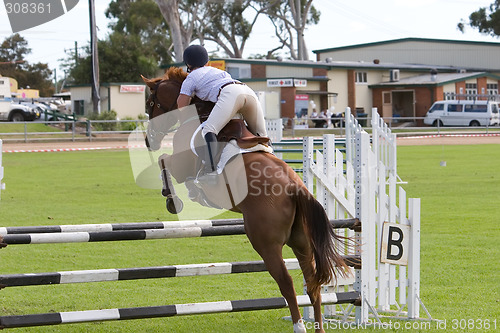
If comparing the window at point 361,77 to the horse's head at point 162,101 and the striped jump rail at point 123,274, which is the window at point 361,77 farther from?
the striped jump rail at point 123,274

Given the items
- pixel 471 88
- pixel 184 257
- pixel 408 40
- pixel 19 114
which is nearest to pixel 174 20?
pixel 19 114

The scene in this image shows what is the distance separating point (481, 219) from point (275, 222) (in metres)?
7.71

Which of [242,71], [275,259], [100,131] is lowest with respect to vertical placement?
[100,131]

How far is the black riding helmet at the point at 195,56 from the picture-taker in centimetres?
622

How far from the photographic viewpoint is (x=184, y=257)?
9.41 meters

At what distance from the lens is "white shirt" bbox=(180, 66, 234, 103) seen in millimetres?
6035

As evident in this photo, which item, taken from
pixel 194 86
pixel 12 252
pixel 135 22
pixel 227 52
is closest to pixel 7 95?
pixel 135 22

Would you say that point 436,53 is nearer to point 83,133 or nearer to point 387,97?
point 387,97

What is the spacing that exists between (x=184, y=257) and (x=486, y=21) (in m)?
71.6

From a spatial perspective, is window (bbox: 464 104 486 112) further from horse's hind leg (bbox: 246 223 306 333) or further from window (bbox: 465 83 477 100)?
horse's hind leg (bbox: 246 223 306 333)

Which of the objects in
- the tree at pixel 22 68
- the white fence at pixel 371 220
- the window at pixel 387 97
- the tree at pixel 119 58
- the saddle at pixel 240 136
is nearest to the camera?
the saddle at pixel 240 136

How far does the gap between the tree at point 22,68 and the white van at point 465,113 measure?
47.4 meters

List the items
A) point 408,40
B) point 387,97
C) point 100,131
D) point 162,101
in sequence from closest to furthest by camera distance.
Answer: point 162,101, point 100,131, point 387,97, point 408,40

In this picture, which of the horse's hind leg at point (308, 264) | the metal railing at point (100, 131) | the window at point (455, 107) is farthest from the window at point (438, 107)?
the horse's hind leg at point (308, 264)
